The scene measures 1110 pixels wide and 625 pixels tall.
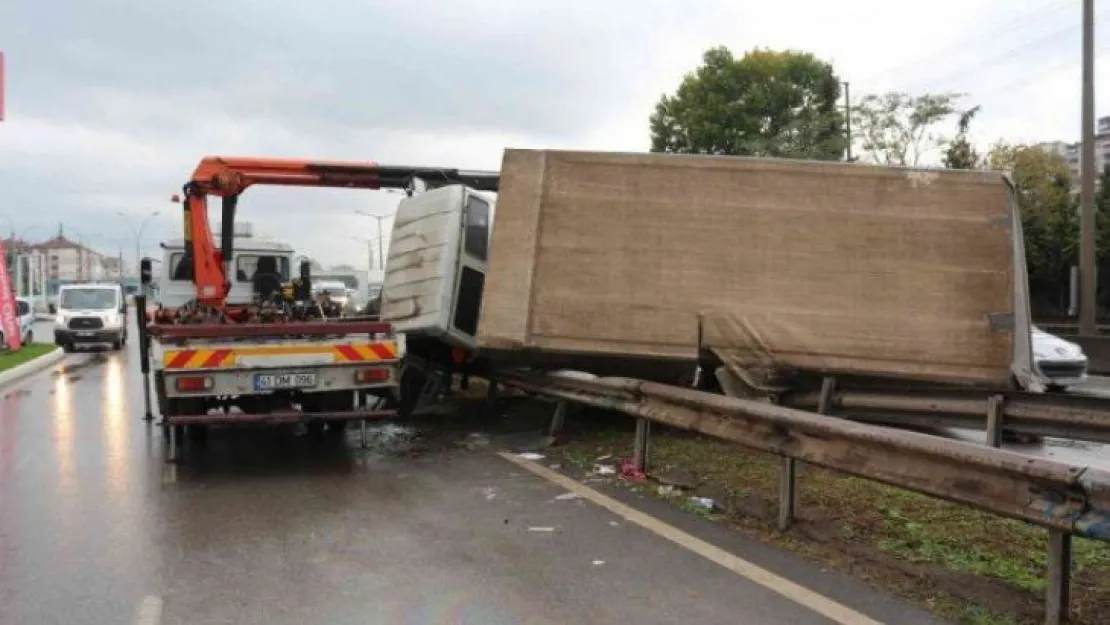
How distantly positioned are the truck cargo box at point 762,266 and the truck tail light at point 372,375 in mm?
1053

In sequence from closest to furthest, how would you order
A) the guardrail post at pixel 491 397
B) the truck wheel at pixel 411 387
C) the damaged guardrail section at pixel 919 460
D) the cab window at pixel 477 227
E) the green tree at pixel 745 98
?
the damaged guardrail section at pixel 919 460
the cab window at pixel 477 227
the truck wheel at pixel 411 387
the guardrail post at pixel 491 397
the green tree at pixel 745 98

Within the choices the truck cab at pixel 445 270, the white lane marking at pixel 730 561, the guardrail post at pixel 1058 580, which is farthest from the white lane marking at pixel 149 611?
the truck cab at pixel 445 270

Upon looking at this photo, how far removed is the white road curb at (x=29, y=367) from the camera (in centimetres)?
1797

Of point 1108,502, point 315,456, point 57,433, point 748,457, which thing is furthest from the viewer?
point 57,433

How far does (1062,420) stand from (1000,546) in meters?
2.87

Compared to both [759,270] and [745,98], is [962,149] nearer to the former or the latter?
[745,98]

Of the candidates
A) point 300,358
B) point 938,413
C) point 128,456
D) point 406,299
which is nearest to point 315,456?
point 300,358

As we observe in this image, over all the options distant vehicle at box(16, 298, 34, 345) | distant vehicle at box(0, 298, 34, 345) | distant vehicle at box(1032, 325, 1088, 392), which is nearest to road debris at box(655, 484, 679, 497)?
distant vehicle at box(1032, 325, 1088, 392)

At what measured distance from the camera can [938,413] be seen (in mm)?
8766

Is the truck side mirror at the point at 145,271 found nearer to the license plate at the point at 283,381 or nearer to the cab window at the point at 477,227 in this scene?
the cab window at the point at 477,227

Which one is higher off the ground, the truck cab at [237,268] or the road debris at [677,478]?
the truck cab at [237,268]

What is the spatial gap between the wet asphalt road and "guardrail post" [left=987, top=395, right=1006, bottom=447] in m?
3.37

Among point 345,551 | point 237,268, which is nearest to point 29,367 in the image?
point 237,268

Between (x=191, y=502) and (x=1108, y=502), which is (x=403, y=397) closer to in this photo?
(x=191, y=502)
